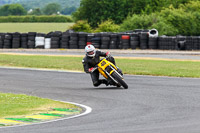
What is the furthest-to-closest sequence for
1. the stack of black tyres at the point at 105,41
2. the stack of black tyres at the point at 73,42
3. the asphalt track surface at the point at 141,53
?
the stack of black tyres at the point at 73,42
the stack of black tyres at the point at 105,41
the asphalt track surface at the point at 141,53

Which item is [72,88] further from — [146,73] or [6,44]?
[6,44]

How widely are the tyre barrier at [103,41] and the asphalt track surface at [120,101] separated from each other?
1598cm

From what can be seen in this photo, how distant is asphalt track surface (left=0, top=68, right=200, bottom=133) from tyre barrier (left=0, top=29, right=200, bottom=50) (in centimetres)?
1598

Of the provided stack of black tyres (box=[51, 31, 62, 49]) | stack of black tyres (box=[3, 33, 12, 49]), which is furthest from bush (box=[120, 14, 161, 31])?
stack of black tyres (box=[3, 33, 12, 49])

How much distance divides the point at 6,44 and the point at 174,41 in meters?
13.8

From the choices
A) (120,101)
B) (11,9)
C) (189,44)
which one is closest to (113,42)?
(189,44)

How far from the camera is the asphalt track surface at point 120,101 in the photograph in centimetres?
820

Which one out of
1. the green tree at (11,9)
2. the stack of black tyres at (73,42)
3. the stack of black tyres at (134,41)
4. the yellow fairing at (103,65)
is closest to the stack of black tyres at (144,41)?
the stack of black tyres at (134,41)

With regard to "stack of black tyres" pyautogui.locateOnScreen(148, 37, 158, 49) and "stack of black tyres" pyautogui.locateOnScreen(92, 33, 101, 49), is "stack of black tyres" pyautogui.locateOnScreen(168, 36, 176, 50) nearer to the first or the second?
"stack of black tyres" pyautogui.locateOnScreen(148, 37, 158, 49)

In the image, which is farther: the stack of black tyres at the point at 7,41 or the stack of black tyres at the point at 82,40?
the stack of black tyres at the point at 7,41

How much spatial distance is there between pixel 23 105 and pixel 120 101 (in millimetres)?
2392

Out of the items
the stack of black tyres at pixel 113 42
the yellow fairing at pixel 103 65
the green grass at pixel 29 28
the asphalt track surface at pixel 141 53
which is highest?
the yellow fairing at pixel 103 65

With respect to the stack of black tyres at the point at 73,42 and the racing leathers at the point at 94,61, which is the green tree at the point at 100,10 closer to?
the stack of black tyres at the point at 73,42

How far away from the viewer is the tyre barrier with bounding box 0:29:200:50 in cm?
3500
